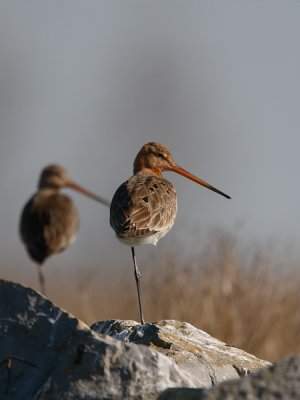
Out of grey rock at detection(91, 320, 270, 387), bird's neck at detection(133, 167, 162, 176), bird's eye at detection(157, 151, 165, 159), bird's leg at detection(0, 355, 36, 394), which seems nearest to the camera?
bird's leg at detection(0, 355, 36, 394)

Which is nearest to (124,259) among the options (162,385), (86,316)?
(86,316)

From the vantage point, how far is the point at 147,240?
7.99m

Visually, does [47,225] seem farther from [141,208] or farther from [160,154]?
[141,208]

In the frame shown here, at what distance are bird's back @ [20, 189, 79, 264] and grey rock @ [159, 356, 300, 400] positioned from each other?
9378 mm

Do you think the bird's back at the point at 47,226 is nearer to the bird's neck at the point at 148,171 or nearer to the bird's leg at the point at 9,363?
the bird's neck at the point at 148,171

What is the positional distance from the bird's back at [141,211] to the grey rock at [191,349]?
180cm

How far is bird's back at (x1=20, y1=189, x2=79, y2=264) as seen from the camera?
12945 mm

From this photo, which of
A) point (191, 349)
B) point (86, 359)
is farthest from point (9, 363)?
point (191, 349)

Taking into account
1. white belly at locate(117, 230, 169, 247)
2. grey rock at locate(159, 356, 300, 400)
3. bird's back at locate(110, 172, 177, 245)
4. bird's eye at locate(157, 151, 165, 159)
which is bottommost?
grey rock at locate(159, 356, 300, 400)

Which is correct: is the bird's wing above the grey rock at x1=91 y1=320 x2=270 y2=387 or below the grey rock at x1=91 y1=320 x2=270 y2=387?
above

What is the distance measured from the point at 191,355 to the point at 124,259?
6886 mm

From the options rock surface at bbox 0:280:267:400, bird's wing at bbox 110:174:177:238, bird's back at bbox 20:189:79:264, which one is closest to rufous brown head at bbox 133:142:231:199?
bird's wing at bbox 110:174:177:238

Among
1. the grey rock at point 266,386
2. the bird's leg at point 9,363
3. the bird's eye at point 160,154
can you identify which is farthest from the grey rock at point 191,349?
the bird's eye at point 160,154

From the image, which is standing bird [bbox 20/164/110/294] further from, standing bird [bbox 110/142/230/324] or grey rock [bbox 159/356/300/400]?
grey rock [bbox 159/356/300/400]
